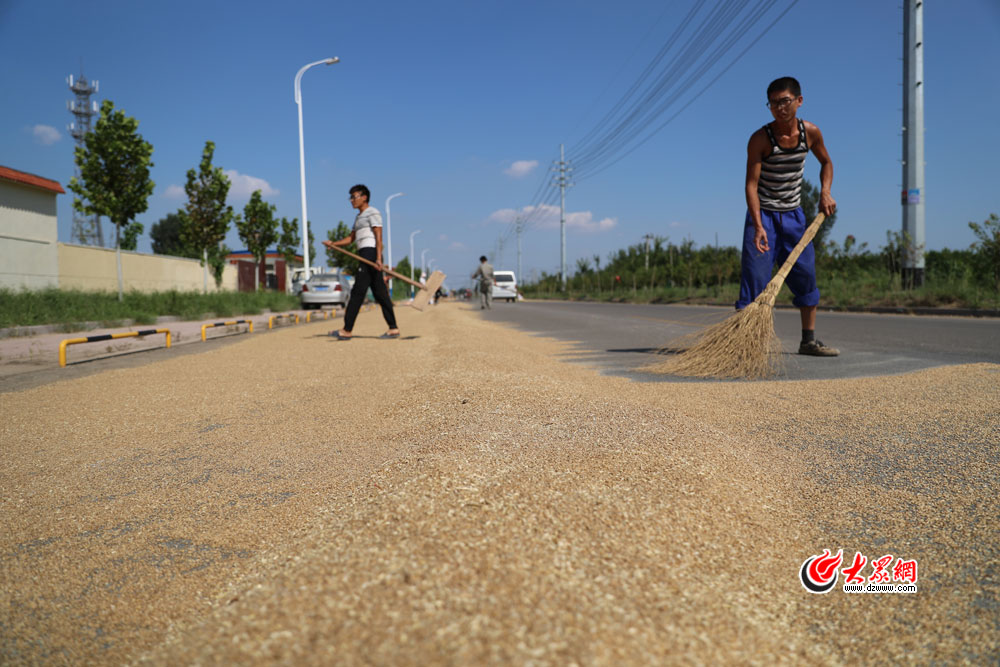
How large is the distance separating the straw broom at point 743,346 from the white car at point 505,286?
1205 inches

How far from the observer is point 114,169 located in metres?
15.4

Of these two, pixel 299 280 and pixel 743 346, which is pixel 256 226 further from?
pixel 743 346

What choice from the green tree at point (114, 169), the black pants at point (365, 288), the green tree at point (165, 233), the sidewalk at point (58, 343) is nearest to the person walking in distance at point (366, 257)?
the black pants at point (365, 288)

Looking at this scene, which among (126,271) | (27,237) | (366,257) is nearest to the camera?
(366,257)

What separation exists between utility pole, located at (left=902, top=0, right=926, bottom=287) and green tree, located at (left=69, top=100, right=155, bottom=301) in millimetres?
19638

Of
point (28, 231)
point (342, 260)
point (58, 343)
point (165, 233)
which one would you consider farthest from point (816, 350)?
point (165, 233)

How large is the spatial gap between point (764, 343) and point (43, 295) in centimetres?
1384

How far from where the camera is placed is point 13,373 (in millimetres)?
5637

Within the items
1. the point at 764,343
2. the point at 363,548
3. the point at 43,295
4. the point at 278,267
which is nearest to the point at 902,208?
the point at 764,343

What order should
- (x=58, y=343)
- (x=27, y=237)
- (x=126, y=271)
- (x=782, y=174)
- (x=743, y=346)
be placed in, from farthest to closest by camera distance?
(x=126, y=271) < (x=27, y=237) < (x=58, y=343) < (x=782, y=174) < (x=743, y=346)

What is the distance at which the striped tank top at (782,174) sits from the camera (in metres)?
4.75

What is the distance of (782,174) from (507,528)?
438 cm

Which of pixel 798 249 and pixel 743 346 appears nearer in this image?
pixel 743 346

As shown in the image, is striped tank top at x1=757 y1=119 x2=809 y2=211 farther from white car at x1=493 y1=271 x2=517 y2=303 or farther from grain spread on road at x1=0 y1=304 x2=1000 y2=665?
white car at x1=493 y1=271 x2=517 y2=303
